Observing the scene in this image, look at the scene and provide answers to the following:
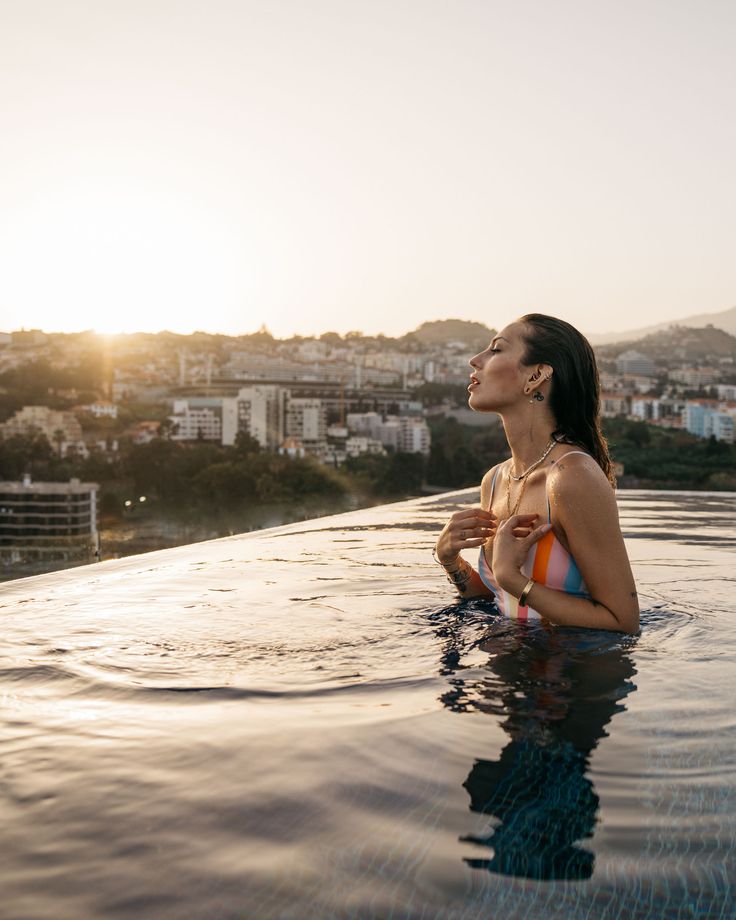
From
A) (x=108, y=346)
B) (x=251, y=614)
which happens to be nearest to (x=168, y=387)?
(x=108, y=346)

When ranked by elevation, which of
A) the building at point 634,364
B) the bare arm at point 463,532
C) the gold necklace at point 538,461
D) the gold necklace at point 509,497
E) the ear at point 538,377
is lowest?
the bare arm at point 463,532

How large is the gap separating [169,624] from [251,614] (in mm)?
194

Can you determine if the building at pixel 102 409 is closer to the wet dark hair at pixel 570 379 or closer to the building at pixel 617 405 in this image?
the building at pixel 617 405

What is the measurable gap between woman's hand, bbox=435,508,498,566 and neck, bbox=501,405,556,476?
16 cm

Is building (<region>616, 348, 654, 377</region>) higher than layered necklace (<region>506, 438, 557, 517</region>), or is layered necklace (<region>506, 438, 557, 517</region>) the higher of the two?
building (<region>616, 348, 654, 377</region>)

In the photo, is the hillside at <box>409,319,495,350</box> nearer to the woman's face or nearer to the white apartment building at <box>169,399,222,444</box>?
the white apartment building at <box>169,399,222,444</box>

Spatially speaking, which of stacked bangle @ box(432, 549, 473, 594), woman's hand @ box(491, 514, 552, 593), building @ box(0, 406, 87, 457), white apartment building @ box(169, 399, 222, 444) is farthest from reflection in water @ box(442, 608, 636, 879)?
white apartment building @ box(169, 399, 222, 444)

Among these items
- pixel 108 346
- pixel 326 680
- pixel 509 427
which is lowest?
pixel 326 680

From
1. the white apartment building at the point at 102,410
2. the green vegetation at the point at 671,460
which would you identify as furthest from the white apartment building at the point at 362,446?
the green vegetation at the point at 671,460

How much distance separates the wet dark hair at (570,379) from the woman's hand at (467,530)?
0.73 feet

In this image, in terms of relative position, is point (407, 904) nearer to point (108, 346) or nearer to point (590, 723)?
point (590, 723)

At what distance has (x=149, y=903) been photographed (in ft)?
2.26

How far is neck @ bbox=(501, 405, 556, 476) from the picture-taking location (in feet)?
6.05

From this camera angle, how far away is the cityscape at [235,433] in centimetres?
5450
